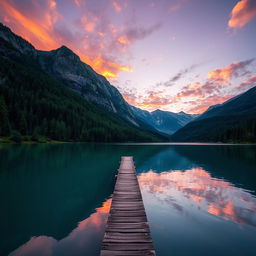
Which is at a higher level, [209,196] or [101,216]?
[101,216]

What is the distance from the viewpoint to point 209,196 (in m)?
20.8

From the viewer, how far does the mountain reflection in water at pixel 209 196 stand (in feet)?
52.3

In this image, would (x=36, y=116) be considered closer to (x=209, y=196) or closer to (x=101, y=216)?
(x=101, y=216)

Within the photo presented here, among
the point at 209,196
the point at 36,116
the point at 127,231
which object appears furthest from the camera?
the point at 36,116

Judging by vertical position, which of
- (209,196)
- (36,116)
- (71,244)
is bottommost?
(209,196)

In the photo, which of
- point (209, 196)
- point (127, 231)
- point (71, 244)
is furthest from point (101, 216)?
point (209, 196)

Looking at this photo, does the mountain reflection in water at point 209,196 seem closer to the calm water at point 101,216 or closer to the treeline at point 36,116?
the calm water at point 101,216

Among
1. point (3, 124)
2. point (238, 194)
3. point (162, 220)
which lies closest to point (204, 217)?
point (162, 220)

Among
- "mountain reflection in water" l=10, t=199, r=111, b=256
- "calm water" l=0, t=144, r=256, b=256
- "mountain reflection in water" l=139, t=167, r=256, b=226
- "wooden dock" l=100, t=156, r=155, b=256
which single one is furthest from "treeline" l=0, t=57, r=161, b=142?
"wooden dock" l=100, t=156, r=155, b=256

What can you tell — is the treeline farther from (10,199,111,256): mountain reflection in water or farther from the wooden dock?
the wooden dock

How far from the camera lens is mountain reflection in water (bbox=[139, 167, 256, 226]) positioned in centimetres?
1593

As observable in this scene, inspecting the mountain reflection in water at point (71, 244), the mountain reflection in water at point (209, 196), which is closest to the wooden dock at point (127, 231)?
the mountain reflection in water at point (71, 244)

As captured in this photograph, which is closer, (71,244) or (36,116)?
(71,244)

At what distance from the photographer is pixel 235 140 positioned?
565 ft
